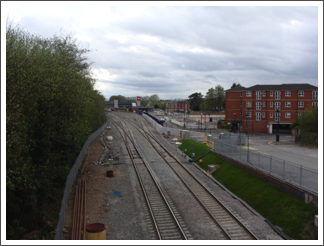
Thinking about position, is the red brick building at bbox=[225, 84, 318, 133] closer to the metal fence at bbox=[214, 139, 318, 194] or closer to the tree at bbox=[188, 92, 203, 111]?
the metal fence at bbox=[214, 139, 318, 194]

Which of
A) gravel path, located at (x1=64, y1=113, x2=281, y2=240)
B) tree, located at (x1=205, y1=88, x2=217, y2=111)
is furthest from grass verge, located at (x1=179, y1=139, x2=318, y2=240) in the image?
tree, located at (x1=205, y1=88, x2=217, y2=111)

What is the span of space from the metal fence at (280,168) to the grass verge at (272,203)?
0.97 m

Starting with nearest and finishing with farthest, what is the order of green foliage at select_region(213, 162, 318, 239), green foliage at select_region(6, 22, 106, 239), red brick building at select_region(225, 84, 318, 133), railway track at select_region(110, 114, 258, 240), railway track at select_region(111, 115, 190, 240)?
1. green foliage at select_region(6, 22, 106, 239)
2. railway track at select_region(111, 115, 190, 240)
3. railway track at select_region(110, 114, 258, 240)
4. green foliage at select_region(213, 162, 318, 239)
5. red brick building at select_region(225, 84, 318, 133)

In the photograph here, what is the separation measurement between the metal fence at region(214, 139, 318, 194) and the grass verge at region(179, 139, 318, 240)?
0.97m

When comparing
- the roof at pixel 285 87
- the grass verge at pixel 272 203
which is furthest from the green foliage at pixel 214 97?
the grass verge at pixel 272 203

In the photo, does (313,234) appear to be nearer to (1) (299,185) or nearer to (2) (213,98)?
(1) (299,185)

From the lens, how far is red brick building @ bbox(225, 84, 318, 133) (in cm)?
6425

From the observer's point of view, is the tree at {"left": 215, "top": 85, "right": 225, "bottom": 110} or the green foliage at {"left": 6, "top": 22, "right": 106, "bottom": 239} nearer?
the green foliage at {"left": 6, "top": 22, "right": 106, "bottom": 239}

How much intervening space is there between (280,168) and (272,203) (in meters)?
3.16

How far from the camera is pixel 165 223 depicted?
48.9 feet

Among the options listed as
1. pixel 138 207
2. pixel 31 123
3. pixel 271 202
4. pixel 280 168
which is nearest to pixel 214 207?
pixel 271 202

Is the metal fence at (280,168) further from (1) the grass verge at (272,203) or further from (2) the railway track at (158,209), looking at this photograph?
(2) the railway track at (158,209)

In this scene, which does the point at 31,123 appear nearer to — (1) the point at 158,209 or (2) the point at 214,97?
(1) the point at 158,209

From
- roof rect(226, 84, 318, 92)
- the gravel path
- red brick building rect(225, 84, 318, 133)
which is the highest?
roof rect(226, 84, 318, 92)
